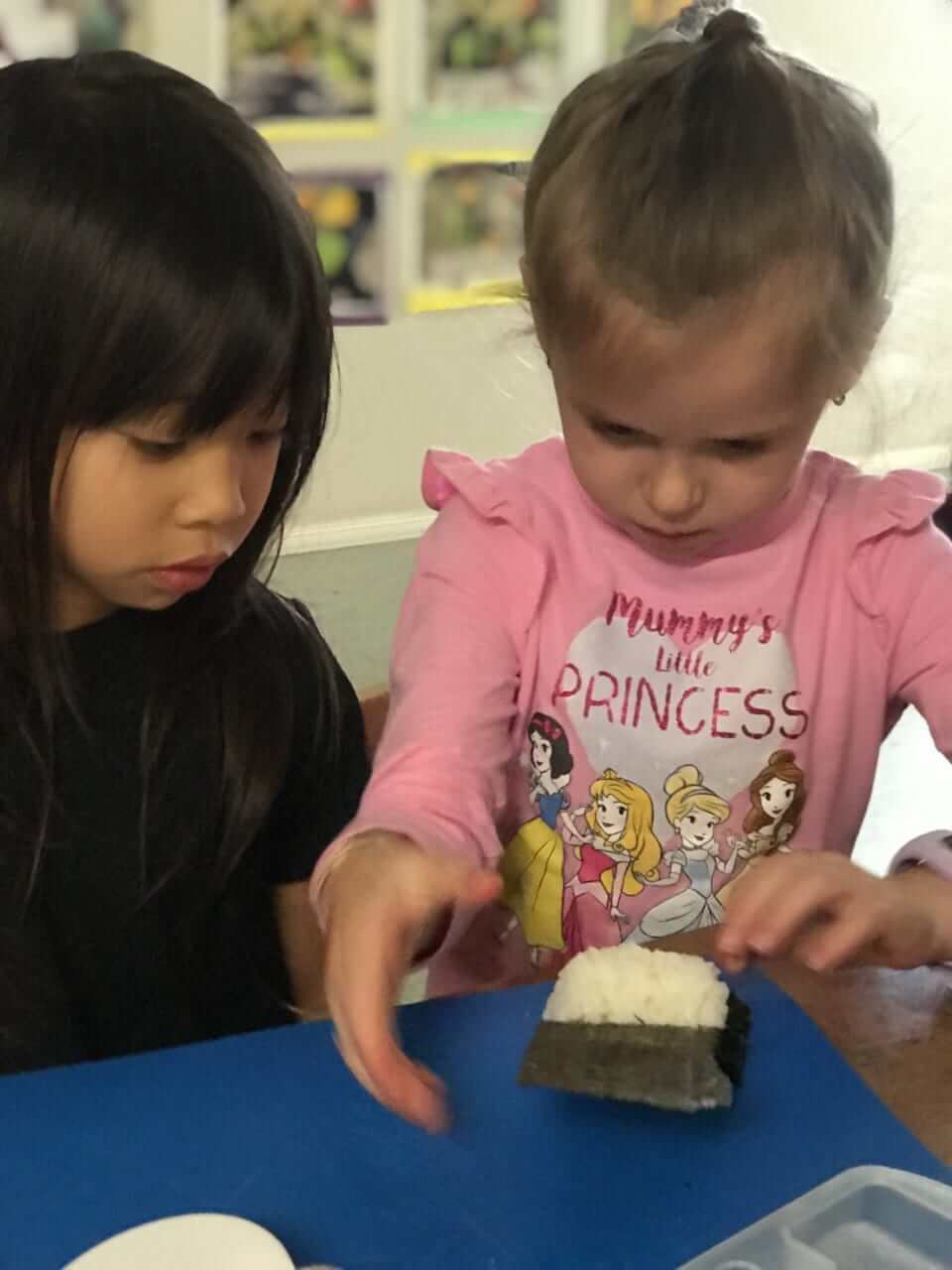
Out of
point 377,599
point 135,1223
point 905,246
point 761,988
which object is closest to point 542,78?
point 377,599

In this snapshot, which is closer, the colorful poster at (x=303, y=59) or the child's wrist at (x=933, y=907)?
the child's wrist at (x=933, y=907)

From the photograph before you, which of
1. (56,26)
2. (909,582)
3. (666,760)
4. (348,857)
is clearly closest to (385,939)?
(348,857)

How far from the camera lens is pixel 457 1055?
2.01 feet

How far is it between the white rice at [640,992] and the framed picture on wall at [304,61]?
1.95 metres

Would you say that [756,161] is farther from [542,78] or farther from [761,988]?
[542,78]

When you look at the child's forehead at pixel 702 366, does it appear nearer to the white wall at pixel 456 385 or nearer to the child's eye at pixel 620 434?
the child's eye at pixel 620 434

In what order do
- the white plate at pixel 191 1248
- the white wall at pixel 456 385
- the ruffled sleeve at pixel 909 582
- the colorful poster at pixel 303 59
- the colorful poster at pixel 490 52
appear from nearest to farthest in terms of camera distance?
the white plate at pixel 191 1248
the ruffled sleeve at pixel 909 582
the colorful poster at pixel 303 59
the colorful poster at pixel 490 52
the white wall at pixel 456 385

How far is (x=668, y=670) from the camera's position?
0.82 meters

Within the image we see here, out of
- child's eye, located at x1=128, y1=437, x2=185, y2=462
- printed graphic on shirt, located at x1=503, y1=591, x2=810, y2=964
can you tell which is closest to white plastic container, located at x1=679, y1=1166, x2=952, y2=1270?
printed graphic on shirt, located at x1=503, y1=591, x2=810, y2=964

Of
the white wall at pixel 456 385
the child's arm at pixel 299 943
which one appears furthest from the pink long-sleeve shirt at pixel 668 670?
the white wall at pixel 456 385

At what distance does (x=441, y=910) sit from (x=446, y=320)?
2.13 meters

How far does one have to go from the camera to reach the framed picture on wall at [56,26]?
2113 mm

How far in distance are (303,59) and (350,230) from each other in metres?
0.27

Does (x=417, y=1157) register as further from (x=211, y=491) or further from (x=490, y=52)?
(x=490, y=52)
